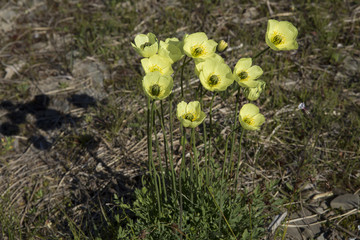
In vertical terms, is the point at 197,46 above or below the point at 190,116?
above

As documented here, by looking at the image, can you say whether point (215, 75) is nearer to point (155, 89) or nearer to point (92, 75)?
point (155, 89)

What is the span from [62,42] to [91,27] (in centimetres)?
40

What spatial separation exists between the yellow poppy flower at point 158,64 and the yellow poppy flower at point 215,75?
172 mm

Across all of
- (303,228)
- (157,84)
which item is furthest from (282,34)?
(303,228)

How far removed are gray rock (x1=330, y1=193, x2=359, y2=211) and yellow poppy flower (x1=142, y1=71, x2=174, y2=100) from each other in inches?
70.4

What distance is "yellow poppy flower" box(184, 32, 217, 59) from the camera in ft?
5.68

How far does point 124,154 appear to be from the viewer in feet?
10.1

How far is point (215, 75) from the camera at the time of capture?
5.58ft

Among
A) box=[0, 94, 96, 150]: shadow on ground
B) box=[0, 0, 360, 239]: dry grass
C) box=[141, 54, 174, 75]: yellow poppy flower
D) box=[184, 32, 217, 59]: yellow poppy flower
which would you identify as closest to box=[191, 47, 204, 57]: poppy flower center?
box=[184, 32, 217, 59]: yellow poppy flower

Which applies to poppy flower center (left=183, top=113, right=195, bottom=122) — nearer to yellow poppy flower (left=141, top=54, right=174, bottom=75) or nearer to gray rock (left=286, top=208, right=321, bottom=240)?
yellow poppy flower (left=141, top=54, right=174, bottom=75)

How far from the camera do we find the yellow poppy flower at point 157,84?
1615 millimetres

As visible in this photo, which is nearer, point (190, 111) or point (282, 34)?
point (190, 111)

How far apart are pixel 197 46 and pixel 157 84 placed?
0.33 metres

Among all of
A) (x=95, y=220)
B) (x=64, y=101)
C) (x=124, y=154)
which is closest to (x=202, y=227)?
(x=95, y=220)
